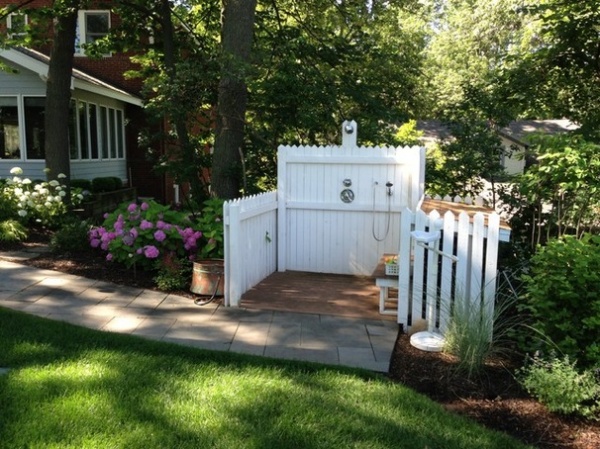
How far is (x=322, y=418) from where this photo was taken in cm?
323

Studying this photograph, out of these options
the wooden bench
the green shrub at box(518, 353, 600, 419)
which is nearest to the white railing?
the wooden bench

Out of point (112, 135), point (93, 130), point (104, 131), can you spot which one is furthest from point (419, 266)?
point (112, 135)

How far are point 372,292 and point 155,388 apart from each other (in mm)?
3435

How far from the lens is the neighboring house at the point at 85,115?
551 inches

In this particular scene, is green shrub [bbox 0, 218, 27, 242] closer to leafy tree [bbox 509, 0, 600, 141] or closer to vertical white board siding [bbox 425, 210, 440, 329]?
vertical white board siding [bbox 425, 210, 440, 329]

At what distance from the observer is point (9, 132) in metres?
14.4

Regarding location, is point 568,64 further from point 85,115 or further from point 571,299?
point 85,115

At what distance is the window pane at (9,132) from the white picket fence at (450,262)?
12.8 meters

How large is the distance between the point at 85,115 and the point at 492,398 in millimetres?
14572

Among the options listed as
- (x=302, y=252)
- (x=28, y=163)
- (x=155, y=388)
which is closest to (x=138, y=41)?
(x=28, y=163)

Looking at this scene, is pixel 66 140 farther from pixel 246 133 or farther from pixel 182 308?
pixel 182 308

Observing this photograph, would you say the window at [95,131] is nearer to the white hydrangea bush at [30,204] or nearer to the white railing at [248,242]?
the white hydrangea bush at [30,204]

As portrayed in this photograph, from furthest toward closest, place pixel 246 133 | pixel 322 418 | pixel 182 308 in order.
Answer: pixel 246 133, pixel 182 308, pixel 322 418

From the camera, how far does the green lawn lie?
298 centimetres
